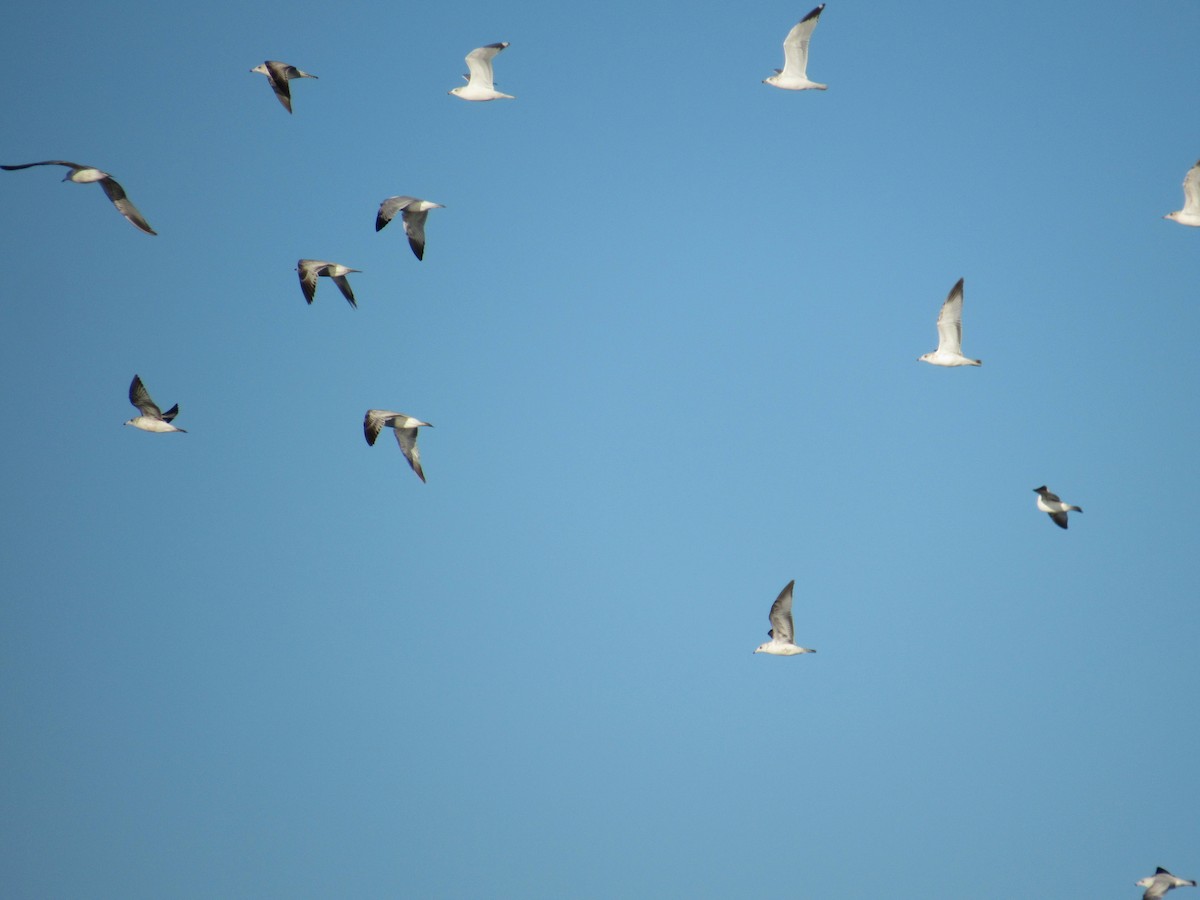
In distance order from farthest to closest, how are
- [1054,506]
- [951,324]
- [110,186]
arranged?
[951,324] < [1054,506] < [110,186]

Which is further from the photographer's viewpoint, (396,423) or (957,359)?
(957,359)

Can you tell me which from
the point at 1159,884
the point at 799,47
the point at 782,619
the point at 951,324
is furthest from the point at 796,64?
the point at 1159,884

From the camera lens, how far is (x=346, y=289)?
26.3m

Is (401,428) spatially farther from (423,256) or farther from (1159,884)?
(1159,884)

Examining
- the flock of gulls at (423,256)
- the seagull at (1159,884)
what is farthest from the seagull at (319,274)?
the seagull at (1159,884)

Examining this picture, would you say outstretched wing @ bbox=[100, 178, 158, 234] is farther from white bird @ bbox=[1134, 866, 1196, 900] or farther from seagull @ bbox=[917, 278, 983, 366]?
white bird @ bbox=[1134, 866, 1196, 900]

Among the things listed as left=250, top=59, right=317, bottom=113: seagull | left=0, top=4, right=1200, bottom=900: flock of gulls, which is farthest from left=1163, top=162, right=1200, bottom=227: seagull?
left=250, top=59, right=317, bottom=113: seagull

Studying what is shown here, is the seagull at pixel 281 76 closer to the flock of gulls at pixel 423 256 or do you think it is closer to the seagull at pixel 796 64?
the flock of gulls at pixel 423 256

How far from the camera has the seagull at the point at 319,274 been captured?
26.1 meters

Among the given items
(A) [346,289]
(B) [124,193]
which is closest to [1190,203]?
(A) [346,289]

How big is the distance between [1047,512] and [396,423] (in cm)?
1204

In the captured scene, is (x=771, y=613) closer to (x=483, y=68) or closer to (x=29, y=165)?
(x=483, y=68)

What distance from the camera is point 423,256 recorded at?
1045 inches

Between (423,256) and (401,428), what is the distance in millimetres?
3736
